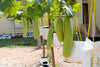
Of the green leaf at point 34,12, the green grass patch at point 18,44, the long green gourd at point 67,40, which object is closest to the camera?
the long green gourd at point 67,40

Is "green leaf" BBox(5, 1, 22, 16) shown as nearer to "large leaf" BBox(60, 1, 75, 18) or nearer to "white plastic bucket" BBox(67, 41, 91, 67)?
"large leaf" BBox(60, 1, 75, 18)

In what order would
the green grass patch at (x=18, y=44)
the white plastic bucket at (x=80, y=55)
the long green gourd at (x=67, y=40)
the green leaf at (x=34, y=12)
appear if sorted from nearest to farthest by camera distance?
1. the long green gourd at (x=67, y=40)
2. the white plastic bucket at (x=80, y=55)
3. the green leaf at (x=34, y=12)
4. the green grass patch at (x=18, y=44)

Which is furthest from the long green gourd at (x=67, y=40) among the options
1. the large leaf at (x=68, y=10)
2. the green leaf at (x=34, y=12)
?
the green leaf at (x=34, y=12)

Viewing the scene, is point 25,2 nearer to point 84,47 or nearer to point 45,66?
point 84,47

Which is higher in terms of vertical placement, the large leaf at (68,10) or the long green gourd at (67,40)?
the large leaf at (68,10)

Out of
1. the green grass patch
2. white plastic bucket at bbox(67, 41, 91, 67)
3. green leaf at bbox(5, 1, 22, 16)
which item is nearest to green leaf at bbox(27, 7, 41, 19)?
green leaf at bbox(5, 1, 22, 16)

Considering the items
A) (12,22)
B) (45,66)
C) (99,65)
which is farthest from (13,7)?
(12,22)

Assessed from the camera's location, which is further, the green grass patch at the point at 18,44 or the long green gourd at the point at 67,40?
the green grass patch at the point at 18,44

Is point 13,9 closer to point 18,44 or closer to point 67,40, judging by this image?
point 67,40

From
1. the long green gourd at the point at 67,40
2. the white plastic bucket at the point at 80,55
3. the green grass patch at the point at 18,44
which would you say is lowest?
the green grass patch at the point at 18,44

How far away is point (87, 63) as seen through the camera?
1313mm

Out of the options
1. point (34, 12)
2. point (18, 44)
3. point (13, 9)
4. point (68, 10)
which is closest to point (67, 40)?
point (68, 10)

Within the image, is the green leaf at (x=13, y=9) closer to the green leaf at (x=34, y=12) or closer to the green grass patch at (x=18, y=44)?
the green leaf at (x=34, y=12)

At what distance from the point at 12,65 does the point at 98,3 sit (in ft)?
19.6
